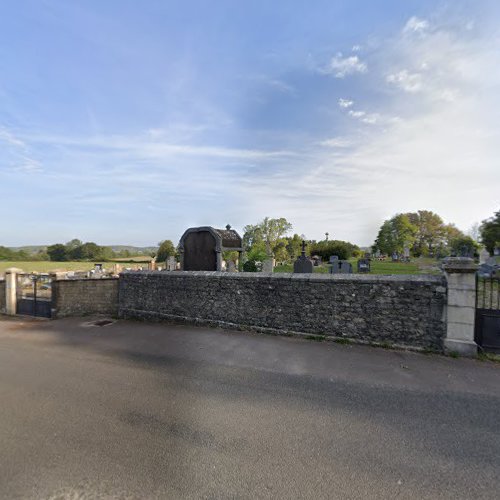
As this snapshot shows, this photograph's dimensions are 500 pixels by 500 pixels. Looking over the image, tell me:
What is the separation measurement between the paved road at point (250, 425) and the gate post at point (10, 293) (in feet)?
24.9

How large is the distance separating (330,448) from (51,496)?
271 centimetres

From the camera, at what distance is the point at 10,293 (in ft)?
38.8

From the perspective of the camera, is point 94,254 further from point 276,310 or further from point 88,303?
point 276,310

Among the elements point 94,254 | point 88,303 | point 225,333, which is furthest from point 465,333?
point 94,254

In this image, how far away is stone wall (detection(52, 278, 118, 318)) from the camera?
10.4 meters

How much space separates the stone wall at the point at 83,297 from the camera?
10430mm

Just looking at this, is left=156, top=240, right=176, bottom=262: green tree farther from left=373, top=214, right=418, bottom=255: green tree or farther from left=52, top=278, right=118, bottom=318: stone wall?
left=52, top=278, right=118, bottom=318: stone wall

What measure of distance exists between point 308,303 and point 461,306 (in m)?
3.17

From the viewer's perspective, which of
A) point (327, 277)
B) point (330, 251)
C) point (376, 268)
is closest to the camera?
point (327, 277)

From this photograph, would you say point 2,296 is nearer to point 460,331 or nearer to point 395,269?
point 460,331

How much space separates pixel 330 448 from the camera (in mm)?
3053

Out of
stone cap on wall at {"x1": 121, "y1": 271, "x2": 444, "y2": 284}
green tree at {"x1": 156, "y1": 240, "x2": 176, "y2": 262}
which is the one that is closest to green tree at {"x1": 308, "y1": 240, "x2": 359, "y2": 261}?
green tree at {"x1": 156, "y1": 240, "x2": 176, "y2": 262}

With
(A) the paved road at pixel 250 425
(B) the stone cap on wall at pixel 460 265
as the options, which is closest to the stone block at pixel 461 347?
(A) the paved road at pixel 250 425

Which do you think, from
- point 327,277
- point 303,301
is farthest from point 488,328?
point 303,301
